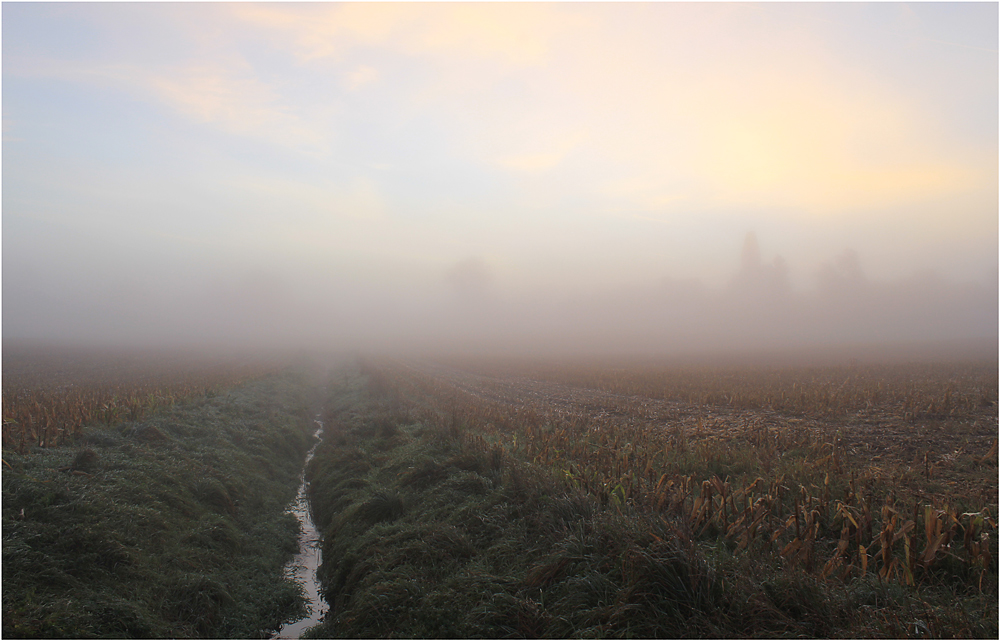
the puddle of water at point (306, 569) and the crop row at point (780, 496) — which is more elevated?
the crop row at point (780, 496)

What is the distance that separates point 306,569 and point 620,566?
6.55 meters

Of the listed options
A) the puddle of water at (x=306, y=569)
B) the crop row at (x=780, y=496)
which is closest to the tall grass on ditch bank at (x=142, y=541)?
the puddle of water at (x=306, y=569)

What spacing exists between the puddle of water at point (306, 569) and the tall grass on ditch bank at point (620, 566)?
0.30m

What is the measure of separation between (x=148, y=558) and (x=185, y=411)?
9066 mm

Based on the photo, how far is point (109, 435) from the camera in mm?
10531

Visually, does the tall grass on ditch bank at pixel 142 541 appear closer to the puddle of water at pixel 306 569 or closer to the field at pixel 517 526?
the field at pixel 517 526

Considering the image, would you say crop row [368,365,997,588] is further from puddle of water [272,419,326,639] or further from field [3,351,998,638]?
puddle of water [272,419,326,639]

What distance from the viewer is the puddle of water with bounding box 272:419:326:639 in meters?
6.81

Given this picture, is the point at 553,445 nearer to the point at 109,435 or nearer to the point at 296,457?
the point at 296,457

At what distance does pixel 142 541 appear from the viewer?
709 cm

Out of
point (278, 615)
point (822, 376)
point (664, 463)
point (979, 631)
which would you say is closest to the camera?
point (979, 631)

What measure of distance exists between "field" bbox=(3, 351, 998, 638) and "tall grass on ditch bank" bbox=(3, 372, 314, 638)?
1.4 inches

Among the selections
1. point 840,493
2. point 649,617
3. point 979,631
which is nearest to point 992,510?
point 840,493

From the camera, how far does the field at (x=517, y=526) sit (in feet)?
15.1
